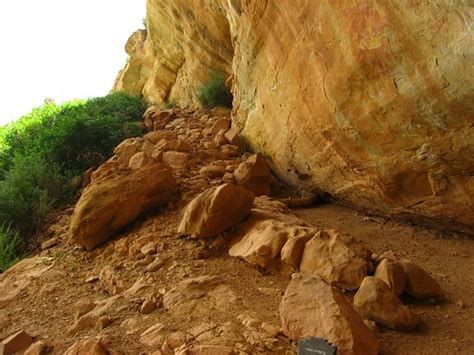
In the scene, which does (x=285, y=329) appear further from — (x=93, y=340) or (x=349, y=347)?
(x=93, y=340)

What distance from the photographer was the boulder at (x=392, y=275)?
3.00 metres

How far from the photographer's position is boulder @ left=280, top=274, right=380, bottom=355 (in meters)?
2.33

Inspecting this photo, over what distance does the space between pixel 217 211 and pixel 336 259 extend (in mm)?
1186

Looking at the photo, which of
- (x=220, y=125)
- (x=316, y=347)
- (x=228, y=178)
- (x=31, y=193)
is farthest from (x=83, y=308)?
(x=220, y=125)

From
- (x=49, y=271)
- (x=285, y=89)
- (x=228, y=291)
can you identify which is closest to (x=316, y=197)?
(x=285, y=89)

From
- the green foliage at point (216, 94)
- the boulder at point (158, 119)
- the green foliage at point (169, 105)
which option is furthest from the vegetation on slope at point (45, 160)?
the green foliage at point (216, 94)

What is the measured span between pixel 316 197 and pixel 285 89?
1.29 meters

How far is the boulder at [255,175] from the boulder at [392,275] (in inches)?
98.0

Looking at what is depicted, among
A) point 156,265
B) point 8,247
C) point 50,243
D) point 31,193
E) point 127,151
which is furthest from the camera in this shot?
point 31,193

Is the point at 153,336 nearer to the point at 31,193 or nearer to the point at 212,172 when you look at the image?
the point at 212,172

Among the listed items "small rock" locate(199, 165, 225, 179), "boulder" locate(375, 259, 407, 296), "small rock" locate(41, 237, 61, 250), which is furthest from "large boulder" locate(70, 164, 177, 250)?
"boulder" locate(375, 259, 407, 296)

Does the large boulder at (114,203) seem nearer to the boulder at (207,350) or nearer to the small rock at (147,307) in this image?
the small rock at (147,307)

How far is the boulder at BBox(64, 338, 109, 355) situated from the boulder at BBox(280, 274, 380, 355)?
3.40 ft

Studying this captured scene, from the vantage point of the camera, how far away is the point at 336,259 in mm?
3174
